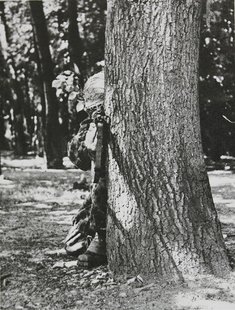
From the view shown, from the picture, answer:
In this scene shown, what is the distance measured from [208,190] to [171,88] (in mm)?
914

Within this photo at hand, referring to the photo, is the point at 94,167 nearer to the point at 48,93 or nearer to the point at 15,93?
the point at 48,93

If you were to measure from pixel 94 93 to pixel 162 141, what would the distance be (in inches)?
46.9

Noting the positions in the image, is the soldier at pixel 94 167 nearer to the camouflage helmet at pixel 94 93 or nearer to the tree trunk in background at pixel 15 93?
the camouflage helmet at pixel 94 93

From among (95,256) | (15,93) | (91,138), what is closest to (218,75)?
(15,93)

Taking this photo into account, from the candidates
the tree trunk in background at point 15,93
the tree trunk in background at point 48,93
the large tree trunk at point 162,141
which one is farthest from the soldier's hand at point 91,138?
the tree trunk in background at point 15,93

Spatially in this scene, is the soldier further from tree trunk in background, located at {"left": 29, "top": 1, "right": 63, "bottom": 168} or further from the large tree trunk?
tree trunk in background, located at {"left": 29, "top": 1, "right": 63, "bottom": 168}

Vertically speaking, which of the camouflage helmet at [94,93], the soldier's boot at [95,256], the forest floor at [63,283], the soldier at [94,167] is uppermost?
the camouflage helmet at [94,93]

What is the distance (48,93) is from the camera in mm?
14938

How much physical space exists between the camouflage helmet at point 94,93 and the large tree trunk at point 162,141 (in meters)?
0.75

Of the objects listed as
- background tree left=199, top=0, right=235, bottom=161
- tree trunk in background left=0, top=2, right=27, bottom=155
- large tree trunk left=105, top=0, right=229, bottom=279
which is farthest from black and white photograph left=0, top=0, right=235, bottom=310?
tree trunk in background left=0, top=2, right=27, bottom=155

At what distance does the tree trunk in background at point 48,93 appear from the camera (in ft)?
47.4

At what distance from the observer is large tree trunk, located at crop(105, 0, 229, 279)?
4.38m

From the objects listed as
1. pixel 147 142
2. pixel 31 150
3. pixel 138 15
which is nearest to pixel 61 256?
pixel 147 142

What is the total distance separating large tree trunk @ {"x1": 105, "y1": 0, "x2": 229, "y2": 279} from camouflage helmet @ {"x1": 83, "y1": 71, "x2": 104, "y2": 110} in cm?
75
